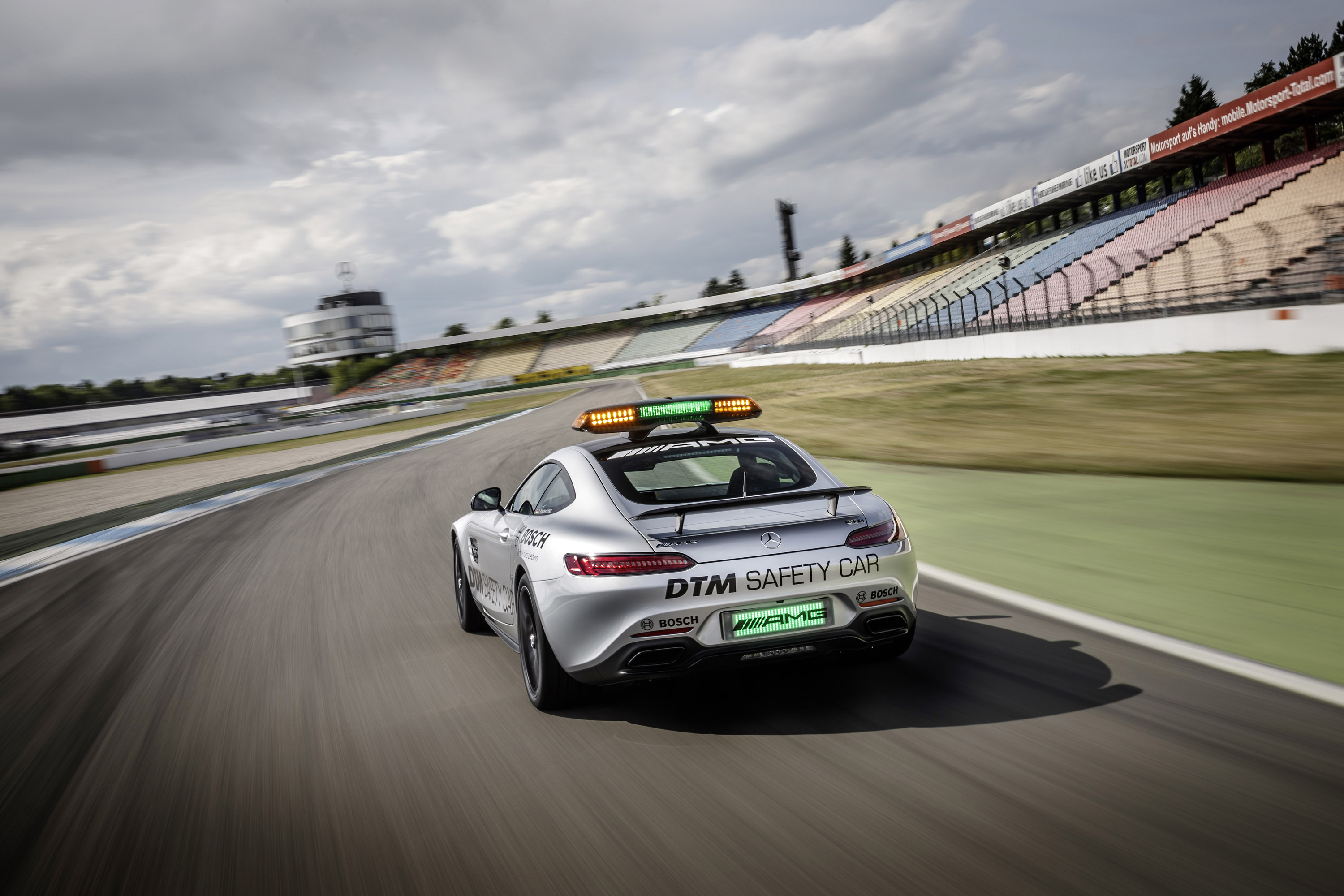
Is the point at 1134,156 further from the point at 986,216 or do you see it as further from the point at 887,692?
the point at 887,692

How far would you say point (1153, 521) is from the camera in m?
7.91

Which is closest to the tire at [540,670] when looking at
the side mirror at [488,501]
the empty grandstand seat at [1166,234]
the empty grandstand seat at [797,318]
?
the side mirror at [488,501]

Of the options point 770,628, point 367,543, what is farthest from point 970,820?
point 367,543

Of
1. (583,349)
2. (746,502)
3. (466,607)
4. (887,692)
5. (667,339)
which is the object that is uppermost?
(583,349)

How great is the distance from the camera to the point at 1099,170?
41.0 m

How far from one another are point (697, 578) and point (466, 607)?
2.77 m

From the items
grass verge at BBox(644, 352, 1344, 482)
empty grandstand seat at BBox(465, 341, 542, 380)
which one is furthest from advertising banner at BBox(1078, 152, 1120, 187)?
empty grandstand seat at BBox(465, 341, 542, 380)

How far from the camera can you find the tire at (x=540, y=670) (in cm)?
445

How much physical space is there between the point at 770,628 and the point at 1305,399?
39.0 feet

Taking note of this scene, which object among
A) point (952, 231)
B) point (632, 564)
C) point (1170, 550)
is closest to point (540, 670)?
point (632, 564)

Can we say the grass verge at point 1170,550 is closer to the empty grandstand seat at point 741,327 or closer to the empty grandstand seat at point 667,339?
the empty grandstand seat at point 741,327

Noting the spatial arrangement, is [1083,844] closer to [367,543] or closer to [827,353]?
[367,543]

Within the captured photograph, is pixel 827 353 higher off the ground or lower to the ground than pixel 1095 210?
lower

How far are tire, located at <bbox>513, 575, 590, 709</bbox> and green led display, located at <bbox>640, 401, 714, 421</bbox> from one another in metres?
1.15
